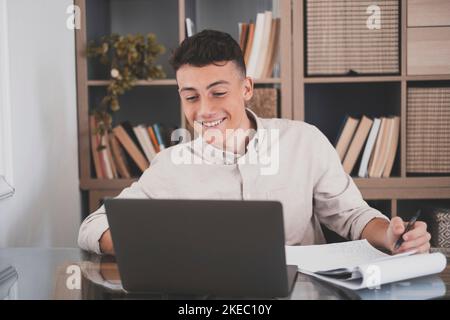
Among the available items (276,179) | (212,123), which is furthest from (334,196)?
(212,123)

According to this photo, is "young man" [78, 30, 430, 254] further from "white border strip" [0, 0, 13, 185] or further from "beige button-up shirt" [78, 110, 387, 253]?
Result: "white border strip" [0, 0, 13, 185]

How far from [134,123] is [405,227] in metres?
1.71

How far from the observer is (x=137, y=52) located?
7.64 feet

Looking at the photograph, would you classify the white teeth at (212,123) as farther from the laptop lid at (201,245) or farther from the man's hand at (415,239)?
the laptop lid at (201,245)

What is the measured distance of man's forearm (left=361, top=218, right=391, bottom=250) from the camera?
120 centimetres

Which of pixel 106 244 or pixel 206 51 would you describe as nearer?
pixel 106 244

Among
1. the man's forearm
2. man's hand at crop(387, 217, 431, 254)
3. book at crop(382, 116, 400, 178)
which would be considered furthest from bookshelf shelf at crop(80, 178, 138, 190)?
man's hand at crop(387, 217, 431, 254)

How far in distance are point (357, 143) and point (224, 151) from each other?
930mm

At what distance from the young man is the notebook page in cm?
37

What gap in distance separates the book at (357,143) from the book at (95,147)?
3.32 ft

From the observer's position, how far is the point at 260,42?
2334 mm

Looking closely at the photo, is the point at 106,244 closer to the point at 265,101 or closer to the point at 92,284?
the point at 92,284

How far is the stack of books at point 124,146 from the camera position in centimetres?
238

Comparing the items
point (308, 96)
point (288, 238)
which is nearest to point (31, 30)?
point (288, 238)
